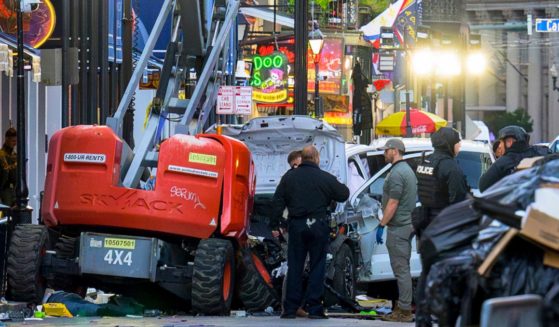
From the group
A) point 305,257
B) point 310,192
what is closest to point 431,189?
point 310,192

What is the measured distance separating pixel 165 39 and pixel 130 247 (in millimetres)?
14419

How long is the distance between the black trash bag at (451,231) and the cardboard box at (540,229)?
2.54ft

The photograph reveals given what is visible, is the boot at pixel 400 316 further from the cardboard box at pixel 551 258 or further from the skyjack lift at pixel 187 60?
the cardboard box at pixel 551 258

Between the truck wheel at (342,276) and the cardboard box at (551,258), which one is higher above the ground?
the cardboard box at (551,258)

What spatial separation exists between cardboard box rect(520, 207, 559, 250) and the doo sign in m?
23.8

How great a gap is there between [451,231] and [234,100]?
75.4ft

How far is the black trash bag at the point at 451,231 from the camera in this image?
32.1 ft

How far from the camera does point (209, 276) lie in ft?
50.5

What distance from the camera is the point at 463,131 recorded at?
68812 millimetres

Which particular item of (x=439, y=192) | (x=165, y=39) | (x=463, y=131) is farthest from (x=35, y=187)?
(x=463, y=131)

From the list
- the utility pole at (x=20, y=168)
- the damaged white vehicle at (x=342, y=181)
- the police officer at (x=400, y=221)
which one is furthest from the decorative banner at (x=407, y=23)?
the police officer at (x=400, y=221)

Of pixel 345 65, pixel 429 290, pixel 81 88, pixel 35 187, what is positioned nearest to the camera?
pixel 429 290

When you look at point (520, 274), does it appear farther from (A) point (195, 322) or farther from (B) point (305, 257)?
(B) point (305, 257)

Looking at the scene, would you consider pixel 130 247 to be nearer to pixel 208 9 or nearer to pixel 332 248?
pixel 332 248
